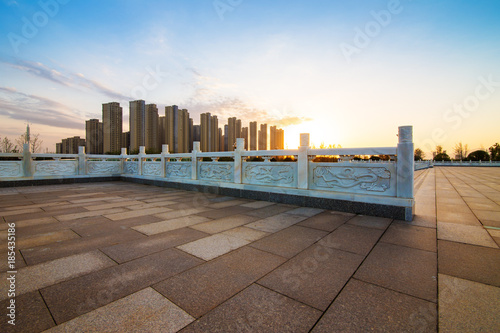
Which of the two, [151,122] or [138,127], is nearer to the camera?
[138,127]

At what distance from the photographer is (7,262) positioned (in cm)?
230

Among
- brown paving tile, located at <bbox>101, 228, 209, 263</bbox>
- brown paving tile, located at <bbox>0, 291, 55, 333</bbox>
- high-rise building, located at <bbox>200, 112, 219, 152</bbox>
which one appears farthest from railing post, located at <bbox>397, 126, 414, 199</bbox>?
high-rise building, located at <bbox>200, 112, 219, 152</bbox>

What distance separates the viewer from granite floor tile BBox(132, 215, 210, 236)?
3.38 meters

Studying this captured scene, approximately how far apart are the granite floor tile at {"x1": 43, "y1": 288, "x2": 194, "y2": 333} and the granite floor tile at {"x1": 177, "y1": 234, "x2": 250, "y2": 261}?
2.67 feet

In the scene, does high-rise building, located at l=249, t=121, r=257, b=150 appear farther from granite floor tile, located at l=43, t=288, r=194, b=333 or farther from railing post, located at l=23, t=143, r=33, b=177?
granite floor tile, located at l=43, t=288, r=194, b=333

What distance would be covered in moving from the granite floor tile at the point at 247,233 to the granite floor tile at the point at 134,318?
58.8 inches

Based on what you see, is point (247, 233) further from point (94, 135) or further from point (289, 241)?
point (94, 135)

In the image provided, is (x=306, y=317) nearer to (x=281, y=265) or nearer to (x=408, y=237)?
(x=281, y=265)

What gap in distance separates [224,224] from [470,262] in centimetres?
302

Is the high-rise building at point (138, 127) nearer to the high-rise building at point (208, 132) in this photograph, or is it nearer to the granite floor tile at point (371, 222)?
the granite floor tile at point (371, 222)

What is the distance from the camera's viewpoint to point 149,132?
24516 millimetres

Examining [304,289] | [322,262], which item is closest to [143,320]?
[304,289]

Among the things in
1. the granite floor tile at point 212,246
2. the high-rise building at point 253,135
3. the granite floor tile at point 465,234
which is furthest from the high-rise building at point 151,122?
the high-rise building at point 253,135

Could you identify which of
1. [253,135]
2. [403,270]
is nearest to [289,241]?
[403,270]
